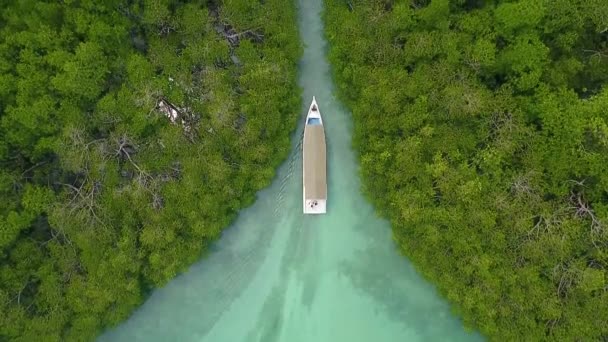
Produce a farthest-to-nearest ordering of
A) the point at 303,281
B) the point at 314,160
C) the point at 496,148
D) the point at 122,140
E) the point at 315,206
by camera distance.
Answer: the point at 303,281 → the point at 315,206 → the point at 314,160 → the point at 122,140 → the point at 496,148

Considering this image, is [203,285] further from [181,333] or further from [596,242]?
[596,242]

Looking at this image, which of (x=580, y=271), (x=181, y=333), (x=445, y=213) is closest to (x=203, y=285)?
(x=181, y=333)

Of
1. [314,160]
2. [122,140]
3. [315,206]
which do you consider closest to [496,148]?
[314,160]

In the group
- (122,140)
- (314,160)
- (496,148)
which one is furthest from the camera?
(314,160)

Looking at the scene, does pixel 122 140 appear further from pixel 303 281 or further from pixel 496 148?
pixel 496 148

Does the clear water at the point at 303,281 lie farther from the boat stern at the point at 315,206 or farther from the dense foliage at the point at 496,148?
the dense foliage at the point at 496,148

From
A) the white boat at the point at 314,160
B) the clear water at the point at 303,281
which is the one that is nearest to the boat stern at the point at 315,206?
Answer: the white boat at the point at 314,160
